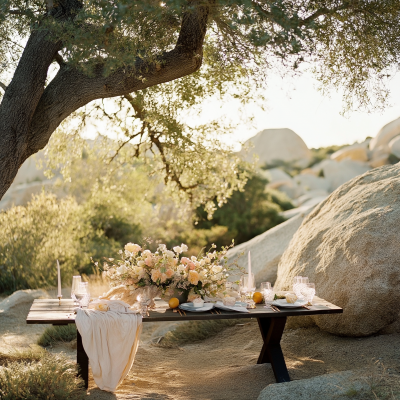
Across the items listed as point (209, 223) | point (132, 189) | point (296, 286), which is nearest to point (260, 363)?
point (296, 286)

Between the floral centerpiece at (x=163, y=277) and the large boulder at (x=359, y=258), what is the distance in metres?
1.51

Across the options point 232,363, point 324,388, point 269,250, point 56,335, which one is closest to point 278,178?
point 269,250

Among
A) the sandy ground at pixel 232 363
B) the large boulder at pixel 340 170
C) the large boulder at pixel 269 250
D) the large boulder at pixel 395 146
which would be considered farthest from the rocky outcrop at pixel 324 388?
the large boulder at pixel 340 170

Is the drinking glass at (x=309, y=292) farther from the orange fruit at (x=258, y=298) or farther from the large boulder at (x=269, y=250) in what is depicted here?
the large boulder at (x=269, y=250)

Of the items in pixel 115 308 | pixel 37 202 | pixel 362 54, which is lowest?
pixel 115 308

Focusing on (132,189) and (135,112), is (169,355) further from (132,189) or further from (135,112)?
(132,189)

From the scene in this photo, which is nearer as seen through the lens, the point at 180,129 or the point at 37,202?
the point at 180,129

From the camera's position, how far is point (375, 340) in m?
5.76

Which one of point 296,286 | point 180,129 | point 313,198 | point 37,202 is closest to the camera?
point 296,286

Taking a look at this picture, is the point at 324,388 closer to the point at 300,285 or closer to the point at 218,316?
the point at 218,316

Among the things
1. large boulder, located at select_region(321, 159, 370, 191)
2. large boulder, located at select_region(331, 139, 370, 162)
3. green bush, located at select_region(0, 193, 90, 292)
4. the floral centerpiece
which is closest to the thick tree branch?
the floral centerpiece

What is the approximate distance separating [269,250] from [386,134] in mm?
30606

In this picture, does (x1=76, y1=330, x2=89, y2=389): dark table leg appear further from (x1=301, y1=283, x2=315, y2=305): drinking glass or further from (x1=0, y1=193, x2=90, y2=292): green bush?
(x1=0, y1=193, x2=90, y2=292): green bush

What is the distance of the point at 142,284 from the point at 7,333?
408cm
